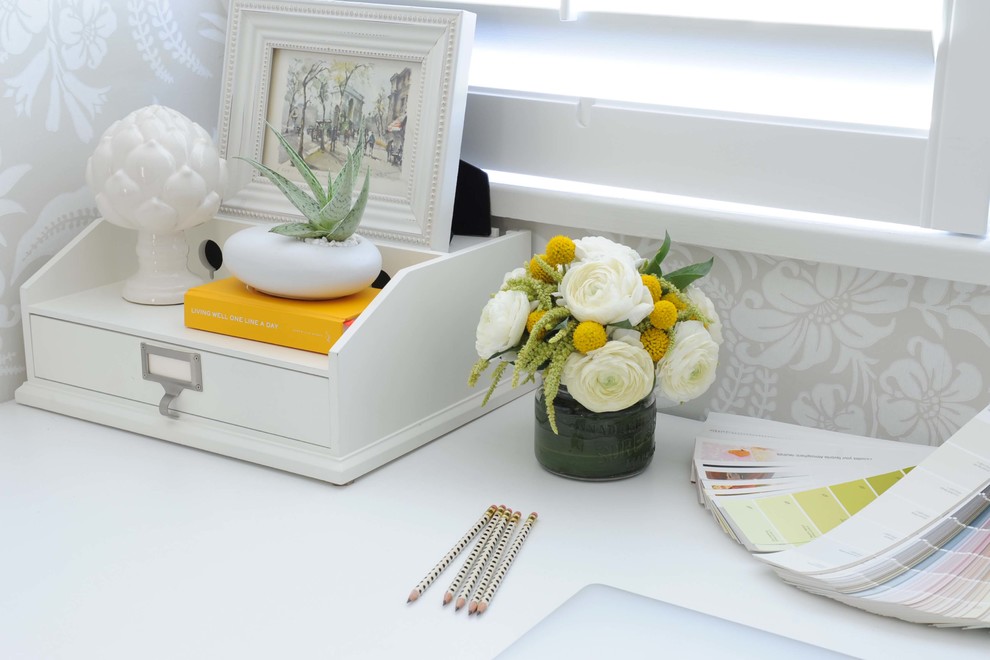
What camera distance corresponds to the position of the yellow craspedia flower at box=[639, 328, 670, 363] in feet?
2.78

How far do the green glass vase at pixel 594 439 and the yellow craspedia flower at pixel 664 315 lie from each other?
0.26ft

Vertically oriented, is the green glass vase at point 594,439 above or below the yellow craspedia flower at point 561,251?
below

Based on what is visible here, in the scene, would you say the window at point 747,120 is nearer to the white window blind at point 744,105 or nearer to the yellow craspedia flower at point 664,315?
the white window blind at point 744,105

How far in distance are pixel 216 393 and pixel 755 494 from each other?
1.58ft

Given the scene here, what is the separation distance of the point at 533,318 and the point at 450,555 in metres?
0.21

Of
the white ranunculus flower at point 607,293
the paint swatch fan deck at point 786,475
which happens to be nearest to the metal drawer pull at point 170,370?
the white ranunculus flower at point 607,293

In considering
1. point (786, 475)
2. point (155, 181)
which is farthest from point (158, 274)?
point (786, 475)

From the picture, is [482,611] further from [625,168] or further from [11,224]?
[11,224]

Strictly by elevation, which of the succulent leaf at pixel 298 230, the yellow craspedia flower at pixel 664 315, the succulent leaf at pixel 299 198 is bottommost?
the yellow craspedia flower at pixel 664 315

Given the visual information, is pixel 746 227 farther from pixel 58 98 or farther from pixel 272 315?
pixel 58 98

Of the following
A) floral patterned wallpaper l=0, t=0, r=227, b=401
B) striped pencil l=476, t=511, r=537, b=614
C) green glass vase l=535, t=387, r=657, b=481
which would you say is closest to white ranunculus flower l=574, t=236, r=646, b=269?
green glass vase l=535, t=387, r=657, b=481

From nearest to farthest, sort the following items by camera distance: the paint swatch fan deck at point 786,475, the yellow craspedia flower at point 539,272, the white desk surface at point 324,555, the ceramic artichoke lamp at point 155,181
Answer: the white desk surface at point 324,555
the paint swatch fan deck at point 786,475
the yellow craspedia flower at point 539,272
the ceramic artichoke lamp at point 155,181

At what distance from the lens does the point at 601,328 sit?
2.71 feet

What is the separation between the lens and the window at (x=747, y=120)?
896 millimetres
